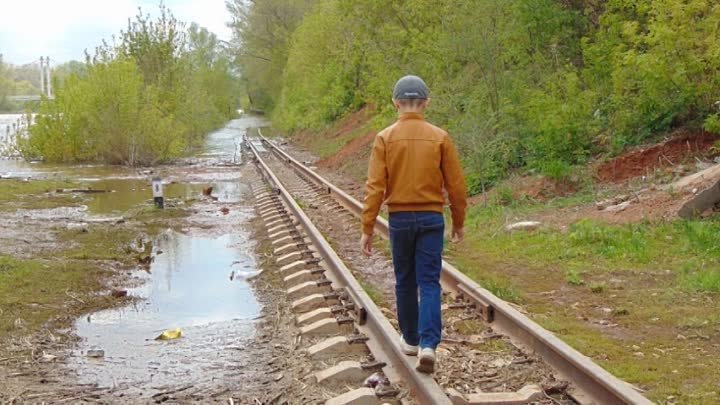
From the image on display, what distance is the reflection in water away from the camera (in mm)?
7066

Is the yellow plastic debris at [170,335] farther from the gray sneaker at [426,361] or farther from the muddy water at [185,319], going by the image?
the gray sneaker at [426,361]

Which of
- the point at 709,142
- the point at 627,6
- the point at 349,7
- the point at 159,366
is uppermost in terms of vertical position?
the point at 349,7

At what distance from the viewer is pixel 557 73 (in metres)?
16.4

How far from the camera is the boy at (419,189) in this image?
549cm

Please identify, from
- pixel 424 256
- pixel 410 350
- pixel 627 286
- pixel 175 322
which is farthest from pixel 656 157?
pixel 424 256

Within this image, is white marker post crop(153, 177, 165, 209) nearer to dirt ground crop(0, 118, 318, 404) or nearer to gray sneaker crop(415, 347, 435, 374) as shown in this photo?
dirt ground crop(0, 118, 318, 404)

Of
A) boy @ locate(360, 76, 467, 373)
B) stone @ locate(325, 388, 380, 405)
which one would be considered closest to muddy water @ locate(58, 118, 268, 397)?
stone @ locate(325, 388, 380, 405)

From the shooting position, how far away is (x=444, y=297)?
8.46 m

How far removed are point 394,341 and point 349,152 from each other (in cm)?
2302

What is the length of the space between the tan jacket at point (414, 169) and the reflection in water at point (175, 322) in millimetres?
2409

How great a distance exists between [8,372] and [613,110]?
11822 millimetres

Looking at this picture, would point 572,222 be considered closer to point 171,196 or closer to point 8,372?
point 8,372

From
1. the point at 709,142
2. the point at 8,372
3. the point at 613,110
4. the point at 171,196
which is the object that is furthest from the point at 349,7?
the point at 8,372

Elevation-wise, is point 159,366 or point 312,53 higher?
point 312,53
